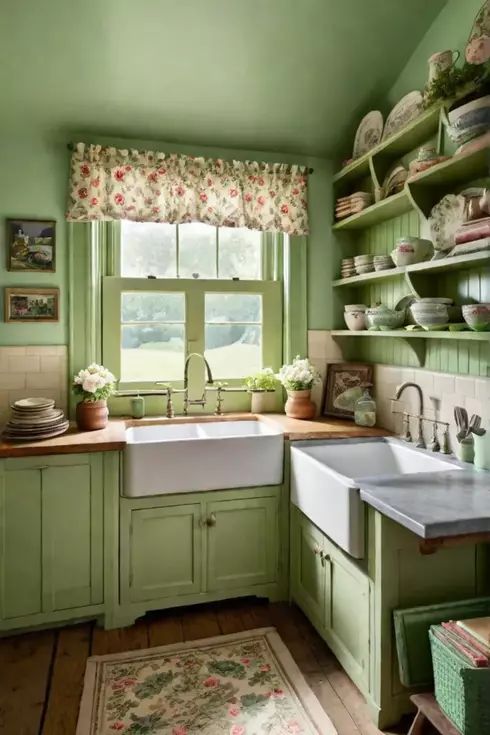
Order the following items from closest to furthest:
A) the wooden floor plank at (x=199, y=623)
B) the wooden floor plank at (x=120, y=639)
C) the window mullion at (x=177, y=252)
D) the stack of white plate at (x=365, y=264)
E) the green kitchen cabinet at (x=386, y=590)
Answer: the green kitchen cabinet at (x=386, y=590), the wooden floor plank at (x=120, y=639), the wooden floor plank at (x=199, y=623), the stack of white plate at (x=365, y=264), the window mullion at (x=177, y=252)

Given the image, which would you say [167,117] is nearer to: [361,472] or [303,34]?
[303,34]

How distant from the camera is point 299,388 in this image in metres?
3.10

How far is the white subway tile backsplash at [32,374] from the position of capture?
9.39 ft

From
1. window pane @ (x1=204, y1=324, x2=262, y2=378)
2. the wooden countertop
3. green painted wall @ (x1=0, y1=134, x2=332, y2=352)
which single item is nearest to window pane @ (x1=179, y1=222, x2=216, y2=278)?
window pane @ (x1=204, y1=324, x2=262, y2=378)

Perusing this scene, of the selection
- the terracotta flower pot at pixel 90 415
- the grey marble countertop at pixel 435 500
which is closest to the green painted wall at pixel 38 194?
the terracotta flower pot at pixel 90 415

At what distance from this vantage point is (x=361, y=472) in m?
2.69

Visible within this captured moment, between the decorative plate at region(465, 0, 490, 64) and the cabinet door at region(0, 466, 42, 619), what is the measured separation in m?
2.64

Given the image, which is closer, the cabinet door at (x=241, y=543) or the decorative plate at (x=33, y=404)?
the decorative plate at (x=33, y=404)

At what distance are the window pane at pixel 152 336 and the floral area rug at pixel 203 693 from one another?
4.95ft

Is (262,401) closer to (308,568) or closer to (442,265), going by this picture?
(308,568)

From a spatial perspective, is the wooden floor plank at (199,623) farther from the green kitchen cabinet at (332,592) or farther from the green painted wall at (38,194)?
the green painted wall at (38,194)

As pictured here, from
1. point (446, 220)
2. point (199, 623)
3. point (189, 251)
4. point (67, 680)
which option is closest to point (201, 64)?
point (189, 251)

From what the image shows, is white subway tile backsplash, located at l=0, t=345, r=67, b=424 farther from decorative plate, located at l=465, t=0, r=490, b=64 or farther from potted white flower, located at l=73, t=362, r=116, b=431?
decorative plate, located at l=465, t=0, r=490, b=64

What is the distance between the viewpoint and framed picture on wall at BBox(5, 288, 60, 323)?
2855 millimetres
